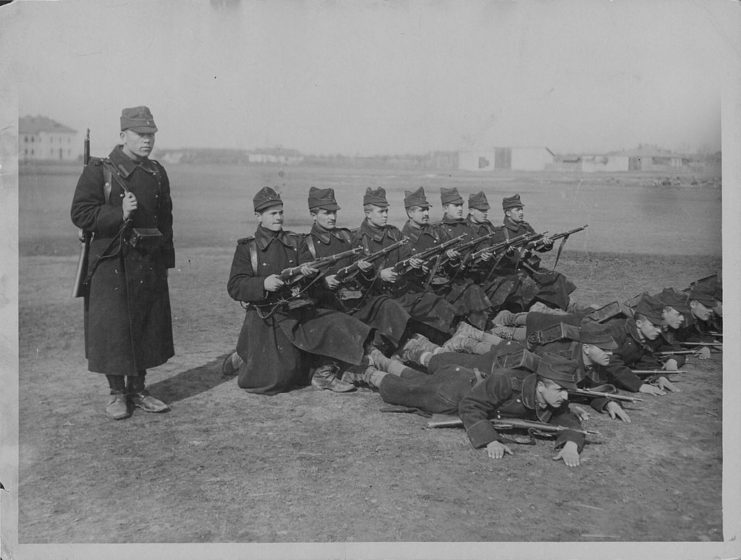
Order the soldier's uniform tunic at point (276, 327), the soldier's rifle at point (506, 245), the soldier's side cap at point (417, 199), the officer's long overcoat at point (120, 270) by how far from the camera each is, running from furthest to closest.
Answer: the soldier's rifle at point (506, 245) → the soldier's side cap at point (417, 199) → the soldier's uniform tunic at point (276, 327) → the officer's long overcoat at point (120, 270)

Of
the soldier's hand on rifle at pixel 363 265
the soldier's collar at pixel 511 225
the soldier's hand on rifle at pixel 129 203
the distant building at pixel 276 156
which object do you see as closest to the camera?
the soldier's hand on rifle at pixel 129 203

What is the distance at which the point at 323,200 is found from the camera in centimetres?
679

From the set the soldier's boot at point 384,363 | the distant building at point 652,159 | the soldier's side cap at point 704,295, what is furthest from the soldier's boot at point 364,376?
the distant building at point 652,159

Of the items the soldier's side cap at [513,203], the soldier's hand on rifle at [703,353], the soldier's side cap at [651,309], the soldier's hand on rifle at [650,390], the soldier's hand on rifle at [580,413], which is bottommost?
the soldier's hand on rifle at [580,413]

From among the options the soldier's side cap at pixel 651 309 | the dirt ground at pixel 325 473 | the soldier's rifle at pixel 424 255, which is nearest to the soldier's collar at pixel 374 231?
the soldier's rifle at pixel 424 255

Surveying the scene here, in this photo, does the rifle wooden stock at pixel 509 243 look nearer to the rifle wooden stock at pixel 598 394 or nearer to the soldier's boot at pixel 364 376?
the soldier's boot at pixel 364 376

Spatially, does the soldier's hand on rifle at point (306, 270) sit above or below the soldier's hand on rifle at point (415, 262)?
below

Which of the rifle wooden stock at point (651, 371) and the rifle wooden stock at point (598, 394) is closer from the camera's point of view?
the rifle wooden stock at point (598, 394)

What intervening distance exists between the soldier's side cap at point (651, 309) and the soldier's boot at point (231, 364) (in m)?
3.88

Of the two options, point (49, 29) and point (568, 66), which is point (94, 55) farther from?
point (568, 66)

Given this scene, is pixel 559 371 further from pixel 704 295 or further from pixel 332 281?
pixel 704 295

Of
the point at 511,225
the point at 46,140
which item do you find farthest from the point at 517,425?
the point at 46,140

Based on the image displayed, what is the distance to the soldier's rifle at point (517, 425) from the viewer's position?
5133mm

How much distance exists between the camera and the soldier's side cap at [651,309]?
632 cm
